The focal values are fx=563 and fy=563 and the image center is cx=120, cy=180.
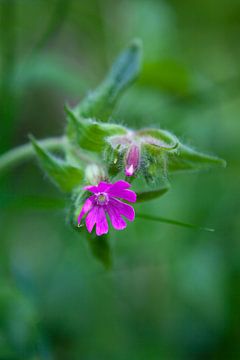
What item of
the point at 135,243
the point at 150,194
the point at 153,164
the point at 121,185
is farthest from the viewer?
the point at 135,243

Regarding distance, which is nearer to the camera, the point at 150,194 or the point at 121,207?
the point at 121,207

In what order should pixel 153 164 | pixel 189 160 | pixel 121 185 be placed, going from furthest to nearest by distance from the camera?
1. pixel 189 160
2. pixel 153 164
3. pixel 121 185

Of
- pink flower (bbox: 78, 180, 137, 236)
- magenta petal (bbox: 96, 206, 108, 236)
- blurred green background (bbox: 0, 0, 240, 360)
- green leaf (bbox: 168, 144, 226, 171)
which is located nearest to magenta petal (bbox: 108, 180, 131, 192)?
pink flower (bbox: 78, 180, 137, 236)

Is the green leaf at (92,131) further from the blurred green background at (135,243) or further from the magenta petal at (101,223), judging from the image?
the blurred green background at (135,243)

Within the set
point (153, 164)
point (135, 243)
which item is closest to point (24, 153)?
point (153, 164)

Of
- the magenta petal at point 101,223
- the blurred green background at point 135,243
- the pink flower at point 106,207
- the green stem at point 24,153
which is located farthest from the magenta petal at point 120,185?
the blurred green background at point 135,243

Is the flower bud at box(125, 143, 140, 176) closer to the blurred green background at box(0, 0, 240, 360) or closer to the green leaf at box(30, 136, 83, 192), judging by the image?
the green leaf at box(30, 136, 83, 192)

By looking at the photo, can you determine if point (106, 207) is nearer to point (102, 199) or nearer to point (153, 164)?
point (102, 199)

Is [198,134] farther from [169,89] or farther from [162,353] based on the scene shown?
[162,353]
